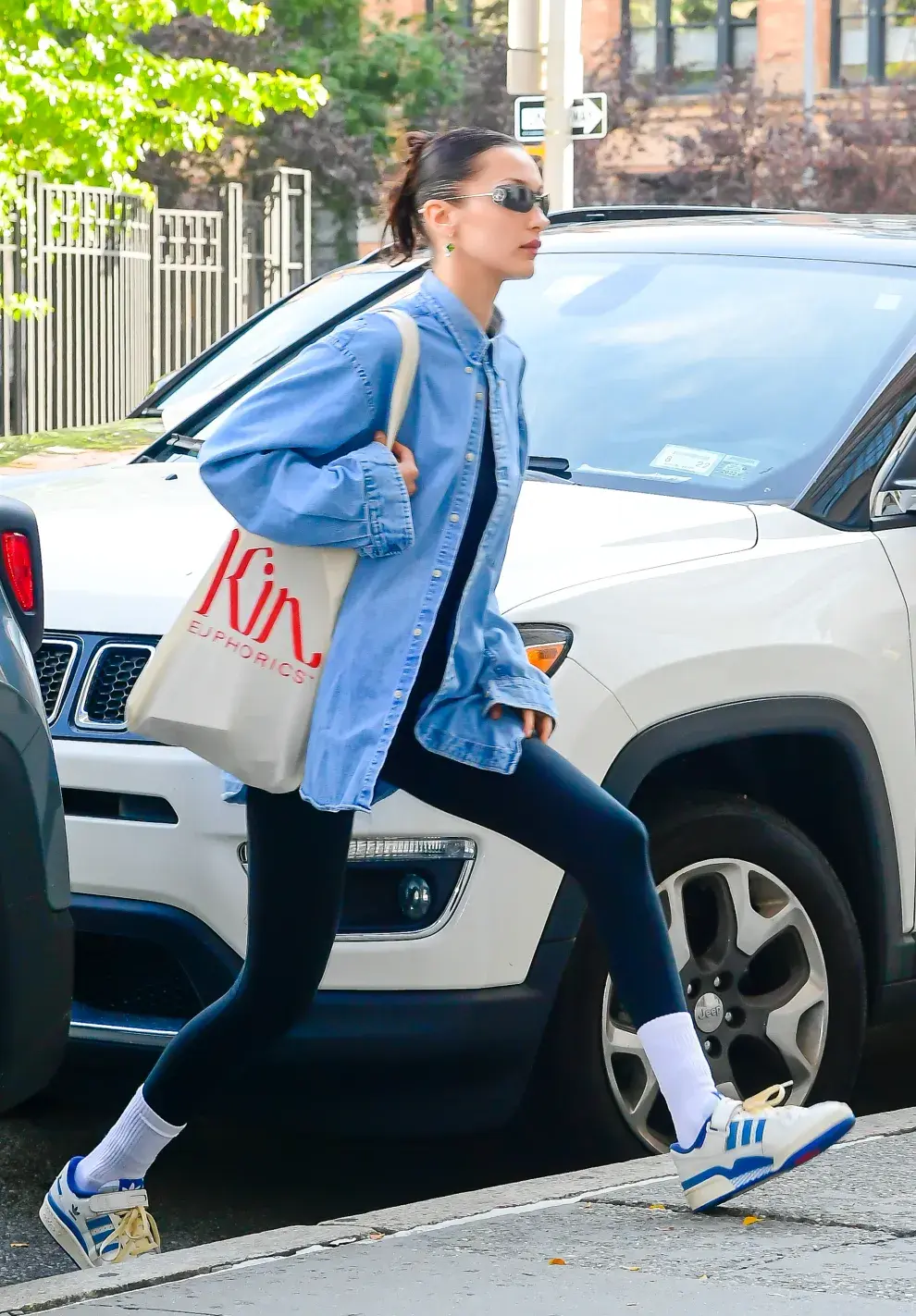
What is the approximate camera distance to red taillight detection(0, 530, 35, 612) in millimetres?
3412

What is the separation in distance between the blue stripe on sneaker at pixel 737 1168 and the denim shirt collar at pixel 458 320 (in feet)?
4.34

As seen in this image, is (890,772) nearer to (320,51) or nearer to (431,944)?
(431,944)

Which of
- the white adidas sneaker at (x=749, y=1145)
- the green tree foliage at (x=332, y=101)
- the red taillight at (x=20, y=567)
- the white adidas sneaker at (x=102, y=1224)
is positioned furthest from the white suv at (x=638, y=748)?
the green tree foliage at (x=332, y=101)

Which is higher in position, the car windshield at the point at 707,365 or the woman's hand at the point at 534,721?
the car windshield at the point at 707,365

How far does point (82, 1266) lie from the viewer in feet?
12.6

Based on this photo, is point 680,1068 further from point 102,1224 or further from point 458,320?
point 458,320

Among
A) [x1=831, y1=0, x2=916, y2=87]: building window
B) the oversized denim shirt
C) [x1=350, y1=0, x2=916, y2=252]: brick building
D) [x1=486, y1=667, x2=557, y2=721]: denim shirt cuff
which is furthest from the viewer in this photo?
[x1=350, y1=0, x2=916, y2=252]: brick building

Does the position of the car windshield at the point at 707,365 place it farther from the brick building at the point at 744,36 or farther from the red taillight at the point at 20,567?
the brick building at the point at 744,36

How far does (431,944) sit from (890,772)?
110 centimetres

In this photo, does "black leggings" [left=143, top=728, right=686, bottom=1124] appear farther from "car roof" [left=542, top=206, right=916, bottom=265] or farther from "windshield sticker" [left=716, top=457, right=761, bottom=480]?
"car roof" [left=542, top=206, right=916, bottom=265]

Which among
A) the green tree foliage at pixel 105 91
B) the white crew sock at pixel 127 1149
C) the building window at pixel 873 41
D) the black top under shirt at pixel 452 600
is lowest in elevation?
the white crew sock at pixel 127 1149

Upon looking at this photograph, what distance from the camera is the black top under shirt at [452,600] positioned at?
3.65m

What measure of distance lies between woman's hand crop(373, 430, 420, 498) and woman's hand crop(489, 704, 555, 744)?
368mm

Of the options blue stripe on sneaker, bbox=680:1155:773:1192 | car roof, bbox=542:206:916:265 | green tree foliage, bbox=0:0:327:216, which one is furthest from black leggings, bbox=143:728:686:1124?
green tree foliage, bbox=0:0:327:216
